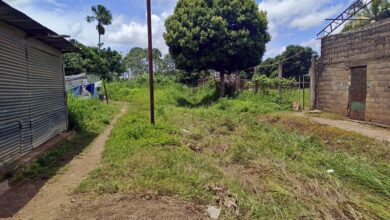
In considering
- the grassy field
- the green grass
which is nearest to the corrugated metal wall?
the green grass

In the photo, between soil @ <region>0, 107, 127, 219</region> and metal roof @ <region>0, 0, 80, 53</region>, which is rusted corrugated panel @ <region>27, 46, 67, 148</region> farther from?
soil @ <region>0, 107, 127, 219</region>

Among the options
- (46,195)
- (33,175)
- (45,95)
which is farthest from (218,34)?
(46,195)

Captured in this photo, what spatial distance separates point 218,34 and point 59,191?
57.7ft

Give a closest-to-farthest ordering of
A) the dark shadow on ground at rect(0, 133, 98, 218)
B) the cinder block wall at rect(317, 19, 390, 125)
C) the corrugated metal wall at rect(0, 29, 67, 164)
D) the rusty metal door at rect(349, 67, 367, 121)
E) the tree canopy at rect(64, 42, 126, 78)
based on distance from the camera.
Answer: the dark shadow on ground at rect(0, 133, 98, 218) < the corrugated metal wall at rect(0, 29, 67, 164) < the cinder block wall at rect(317, 19, 390, 125) < the rusty metal door at rect(349, 67, 367, 121) < the tree canopy at rect(64, 42, 126, 78)

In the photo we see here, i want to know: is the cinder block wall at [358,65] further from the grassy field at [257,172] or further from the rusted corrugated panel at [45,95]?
the rusted corrugated panel at [45,95]

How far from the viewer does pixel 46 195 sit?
5613 mm

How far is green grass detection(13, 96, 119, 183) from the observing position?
6734 millimetres

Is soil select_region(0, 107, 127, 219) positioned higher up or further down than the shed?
further down

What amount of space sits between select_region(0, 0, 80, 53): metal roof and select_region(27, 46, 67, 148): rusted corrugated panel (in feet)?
1.53

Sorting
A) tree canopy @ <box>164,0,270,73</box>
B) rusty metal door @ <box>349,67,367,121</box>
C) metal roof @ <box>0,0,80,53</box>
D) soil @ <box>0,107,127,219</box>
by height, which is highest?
tree canopy @ <box>164,0,270,73</box>

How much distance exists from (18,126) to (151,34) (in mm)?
5532

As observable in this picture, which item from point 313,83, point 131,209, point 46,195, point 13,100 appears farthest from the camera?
point 313,83

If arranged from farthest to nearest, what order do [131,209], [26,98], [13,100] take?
1. [26,98]
2. [13,100]
3. [131,209]

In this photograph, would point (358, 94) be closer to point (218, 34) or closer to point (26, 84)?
point (218, 34)
